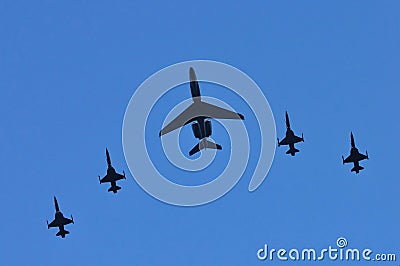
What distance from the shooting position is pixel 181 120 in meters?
86.8

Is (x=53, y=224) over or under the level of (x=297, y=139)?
under

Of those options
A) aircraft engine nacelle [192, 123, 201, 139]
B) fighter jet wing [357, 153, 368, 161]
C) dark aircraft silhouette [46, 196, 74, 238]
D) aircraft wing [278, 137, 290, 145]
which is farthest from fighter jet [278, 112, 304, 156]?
dark aircraft silhouette [46, 196, 74, 238]

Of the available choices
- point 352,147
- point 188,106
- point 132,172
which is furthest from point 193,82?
point 352,147

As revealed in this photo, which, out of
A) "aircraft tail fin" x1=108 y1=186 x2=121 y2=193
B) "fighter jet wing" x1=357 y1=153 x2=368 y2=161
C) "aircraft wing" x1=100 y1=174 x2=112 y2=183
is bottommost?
"aircraft tail fin" x1=108 y1=186 x2=121 y2=193

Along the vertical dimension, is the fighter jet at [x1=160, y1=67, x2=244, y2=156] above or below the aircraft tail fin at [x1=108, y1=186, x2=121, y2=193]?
above

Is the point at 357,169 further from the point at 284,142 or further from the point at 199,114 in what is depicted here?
the point at 199,114

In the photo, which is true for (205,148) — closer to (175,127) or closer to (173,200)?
(175,127)

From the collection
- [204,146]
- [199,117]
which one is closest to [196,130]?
[199,117]

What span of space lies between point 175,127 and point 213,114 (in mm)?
5671

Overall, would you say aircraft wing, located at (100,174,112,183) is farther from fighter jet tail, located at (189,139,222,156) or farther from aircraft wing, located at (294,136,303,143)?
aircraft wing, located at (294,136,303,143)

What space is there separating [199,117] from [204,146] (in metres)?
5.19

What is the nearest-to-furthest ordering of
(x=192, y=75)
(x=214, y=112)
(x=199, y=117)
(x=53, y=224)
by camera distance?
(x=53, y=224)
(x=199, y=117)
(x=214, y=112)
(x=192, y=75)

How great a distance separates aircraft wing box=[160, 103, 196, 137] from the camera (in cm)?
8575

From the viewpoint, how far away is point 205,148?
88.4 metres
